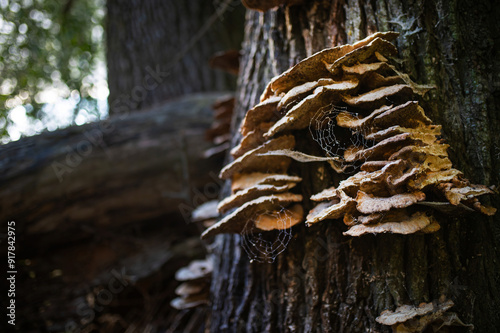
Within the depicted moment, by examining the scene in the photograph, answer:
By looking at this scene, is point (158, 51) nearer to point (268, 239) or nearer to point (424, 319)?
point (268, 239)

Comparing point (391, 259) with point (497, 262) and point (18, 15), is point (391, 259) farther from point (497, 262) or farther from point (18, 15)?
point (18, 15)

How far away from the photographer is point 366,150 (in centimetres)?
124

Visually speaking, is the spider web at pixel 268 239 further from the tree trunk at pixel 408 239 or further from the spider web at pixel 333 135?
the spider web at pixel 333 135

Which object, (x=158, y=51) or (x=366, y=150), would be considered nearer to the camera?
(x=366, y=150)

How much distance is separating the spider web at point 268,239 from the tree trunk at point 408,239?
0.05 m

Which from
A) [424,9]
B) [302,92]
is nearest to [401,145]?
[302,92]

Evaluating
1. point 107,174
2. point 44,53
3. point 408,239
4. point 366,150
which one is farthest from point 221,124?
point 44,53

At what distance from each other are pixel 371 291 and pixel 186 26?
4384 millimetres

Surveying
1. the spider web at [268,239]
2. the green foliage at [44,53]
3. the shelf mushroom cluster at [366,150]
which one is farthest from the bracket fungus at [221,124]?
the green foliage at [44,53]

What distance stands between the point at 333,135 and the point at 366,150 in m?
0.27

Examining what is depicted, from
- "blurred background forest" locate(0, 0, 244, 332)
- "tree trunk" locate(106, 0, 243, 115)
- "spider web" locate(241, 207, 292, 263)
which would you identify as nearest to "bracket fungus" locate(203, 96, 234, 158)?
"blurred background forest" locate(0, 0, 244, 332)

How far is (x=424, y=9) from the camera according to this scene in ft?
5.06

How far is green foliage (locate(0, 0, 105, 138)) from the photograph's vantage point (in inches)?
201

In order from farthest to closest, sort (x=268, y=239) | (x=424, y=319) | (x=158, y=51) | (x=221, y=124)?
(x=158, y=51) < (x=221, y=124) < (x=268, y=239) < (x=424, y=319)
